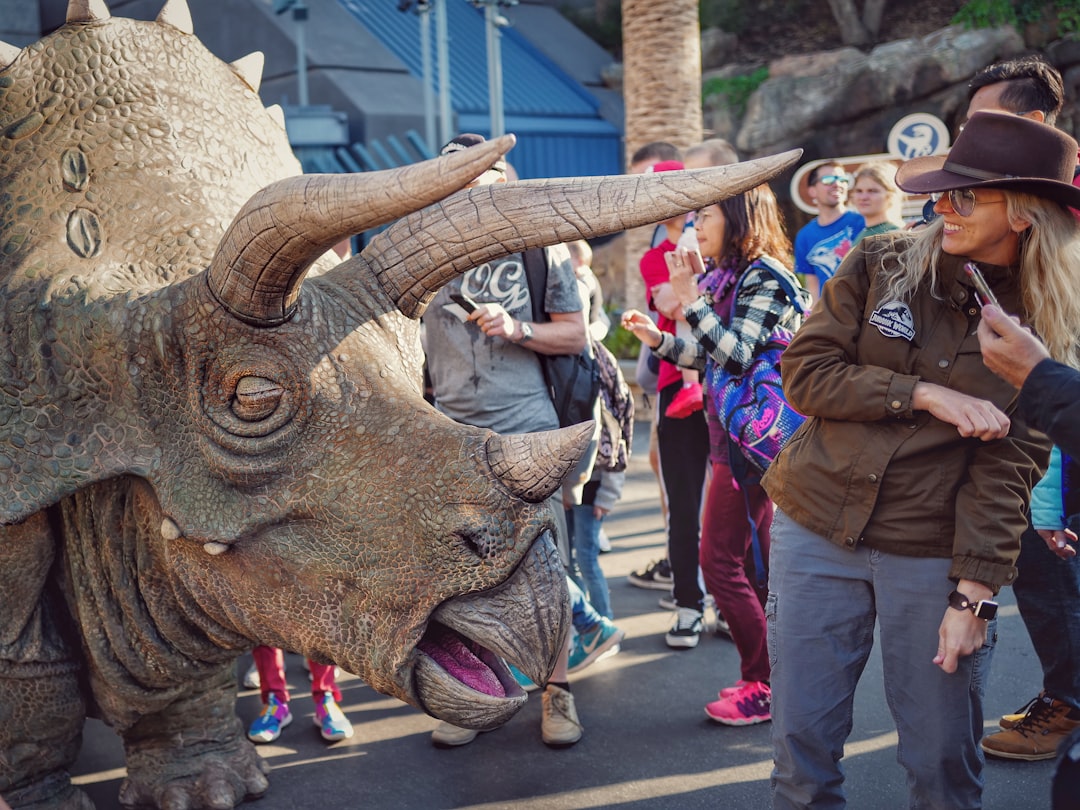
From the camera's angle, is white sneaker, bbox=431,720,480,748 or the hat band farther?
white sneaker, bbox=431,720,480,748

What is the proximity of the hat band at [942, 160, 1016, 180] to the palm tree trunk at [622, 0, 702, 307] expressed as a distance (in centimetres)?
937

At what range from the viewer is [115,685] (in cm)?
332

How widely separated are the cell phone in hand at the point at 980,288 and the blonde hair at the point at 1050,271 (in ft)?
0.34

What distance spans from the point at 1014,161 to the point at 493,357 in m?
2.24

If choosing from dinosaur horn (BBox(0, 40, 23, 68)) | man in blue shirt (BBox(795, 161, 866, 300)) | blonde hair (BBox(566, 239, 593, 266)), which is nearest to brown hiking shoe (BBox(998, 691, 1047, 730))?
blonde hair (BBox(566, 239, 593, 266))

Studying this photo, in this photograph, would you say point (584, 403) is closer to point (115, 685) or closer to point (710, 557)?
point (710, 557)

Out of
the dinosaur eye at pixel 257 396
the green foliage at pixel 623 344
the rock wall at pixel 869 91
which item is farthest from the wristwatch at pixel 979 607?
the rock wall at pixel 869 91

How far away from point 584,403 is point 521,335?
0.48 m

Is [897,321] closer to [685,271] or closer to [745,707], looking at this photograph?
[685,271]

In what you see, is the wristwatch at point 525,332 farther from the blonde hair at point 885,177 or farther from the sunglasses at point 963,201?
the blonde hair at point 885,177

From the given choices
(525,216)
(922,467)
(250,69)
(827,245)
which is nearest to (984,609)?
(922,467)

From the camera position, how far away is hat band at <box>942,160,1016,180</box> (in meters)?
2.77

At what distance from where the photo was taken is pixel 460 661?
107 inches

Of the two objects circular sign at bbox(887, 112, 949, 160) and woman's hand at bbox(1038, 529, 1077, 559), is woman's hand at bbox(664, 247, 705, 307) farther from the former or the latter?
circular sign at bbox(887, 112, 949, 160)
